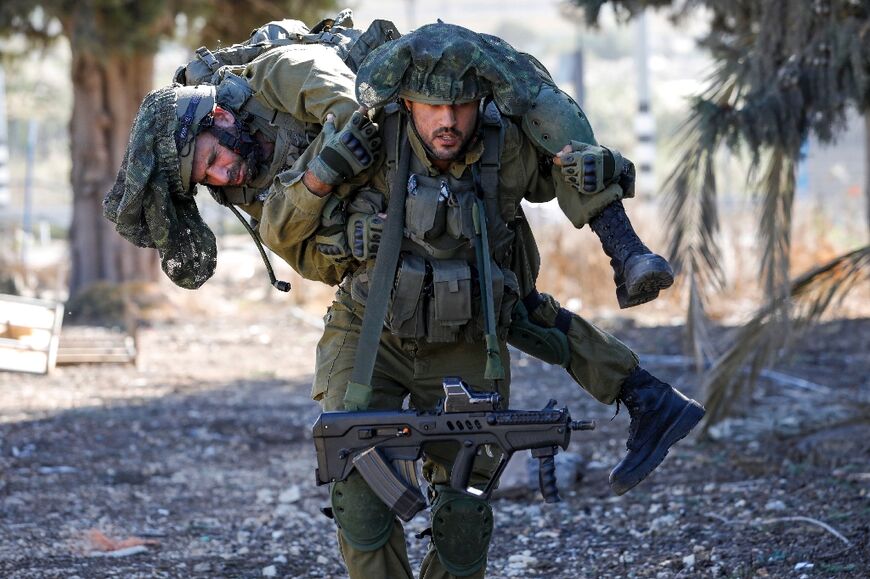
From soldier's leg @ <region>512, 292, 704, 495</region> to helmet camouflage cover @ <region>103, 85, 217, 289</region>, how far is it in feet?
3.87

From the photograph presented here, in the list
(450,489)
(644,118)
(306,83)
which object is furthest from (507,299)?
(644,118)

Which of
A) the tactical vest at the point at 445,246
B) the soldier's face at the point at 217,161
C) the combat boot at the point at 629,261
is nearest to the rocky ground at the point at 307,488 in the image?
the combat boot at the point at 629,261

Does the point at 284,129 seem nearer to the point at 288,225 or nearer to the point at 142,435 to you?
the point at 288,225

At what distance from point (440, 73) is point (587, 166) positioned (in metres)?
0.49

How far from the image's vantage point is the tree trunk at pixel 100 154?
1262 cm

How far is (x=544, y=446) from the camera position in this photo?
367 centimetres

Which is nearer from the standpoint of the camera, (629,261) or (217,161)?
(629,261)

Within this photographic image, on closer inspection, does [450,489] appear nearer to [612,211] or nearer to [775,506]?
[612,211]

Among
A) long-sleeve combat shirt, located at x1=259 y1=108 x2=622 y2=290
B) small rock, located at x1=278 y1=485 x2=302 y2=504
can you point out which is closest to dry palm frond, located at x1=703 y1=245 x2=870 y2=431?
small rock, located at x1=278 y1=485 x2=302 y2=504

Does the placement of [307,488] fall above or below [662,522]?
below

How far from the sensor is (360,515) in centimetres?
366

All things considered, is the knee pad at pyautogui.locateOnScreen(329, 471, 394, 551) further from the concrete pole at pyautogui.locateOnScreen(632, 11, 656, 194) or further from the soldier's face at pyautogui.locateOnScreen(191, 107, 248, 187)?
the concrete pole at pyautogui.locateOnScreen(632, 11, 656, 194)

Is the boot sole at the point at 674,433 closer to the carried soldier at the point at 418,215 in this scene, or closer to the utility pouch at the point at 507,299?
the carried soldier at the point at 418,215

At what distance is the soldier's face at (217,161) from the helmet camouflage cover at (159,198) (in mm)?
78
